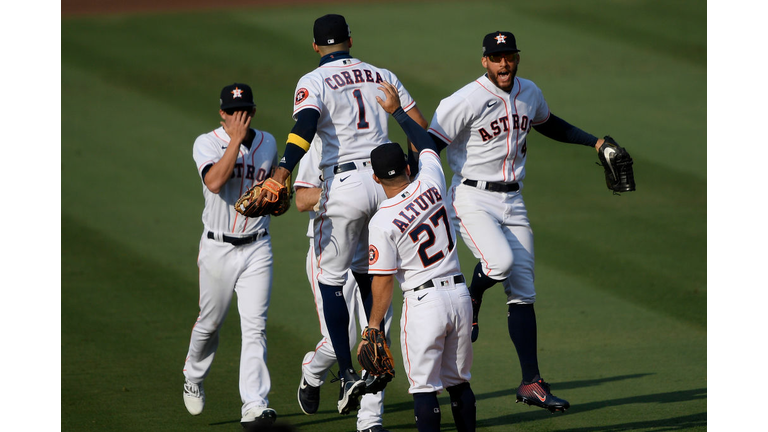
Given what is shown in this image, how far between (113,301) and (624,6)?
46.7 ft

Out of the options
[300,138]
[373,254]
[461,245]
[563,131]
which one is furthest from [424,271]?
[461,245]

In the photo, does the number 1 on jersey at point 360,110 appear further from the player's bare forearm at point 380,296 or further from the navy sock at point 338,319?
the player's bare forearm at point 380,296

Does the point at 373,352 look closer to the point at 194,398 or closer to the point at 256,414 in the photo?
the point at 256,414

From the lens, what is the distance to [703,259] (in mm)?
10984

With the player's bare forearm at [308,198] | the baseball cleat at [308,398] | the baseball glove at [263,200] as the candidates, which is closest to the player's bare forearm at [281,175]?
the baseball glove at [263,200]

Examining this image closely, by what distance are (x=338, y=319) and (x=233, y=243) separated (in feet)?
3.48

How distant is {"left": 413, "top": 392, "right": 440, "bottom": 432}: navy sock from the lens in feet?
18.7

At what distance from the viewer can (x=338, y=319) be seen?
6488mm

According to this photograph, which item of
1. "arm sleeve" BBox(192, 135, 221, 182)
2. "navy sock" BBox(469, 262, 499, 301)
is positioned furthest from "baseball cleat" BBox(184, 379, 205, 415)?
"navy sock" BBox(469, 262, 499, 301)

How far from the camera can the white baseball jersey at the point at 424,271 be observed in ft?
18.2

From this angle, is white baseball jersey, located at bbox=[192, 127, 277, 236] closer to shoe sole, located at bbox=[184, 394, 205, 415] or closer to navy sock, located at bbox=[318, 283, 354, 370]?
navy sock, located at bbox=[318, 283, 354, 370]

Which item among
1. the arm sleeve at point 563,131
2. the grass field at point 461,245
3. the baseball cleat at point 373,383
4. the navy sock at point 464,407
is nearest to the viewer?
the navy sock at point 464,407

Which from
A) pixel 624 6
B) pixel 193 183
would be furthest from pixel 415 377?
pixel 624 6

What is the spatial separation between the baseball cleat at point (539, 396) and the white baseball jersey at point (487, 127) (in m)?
1.44
